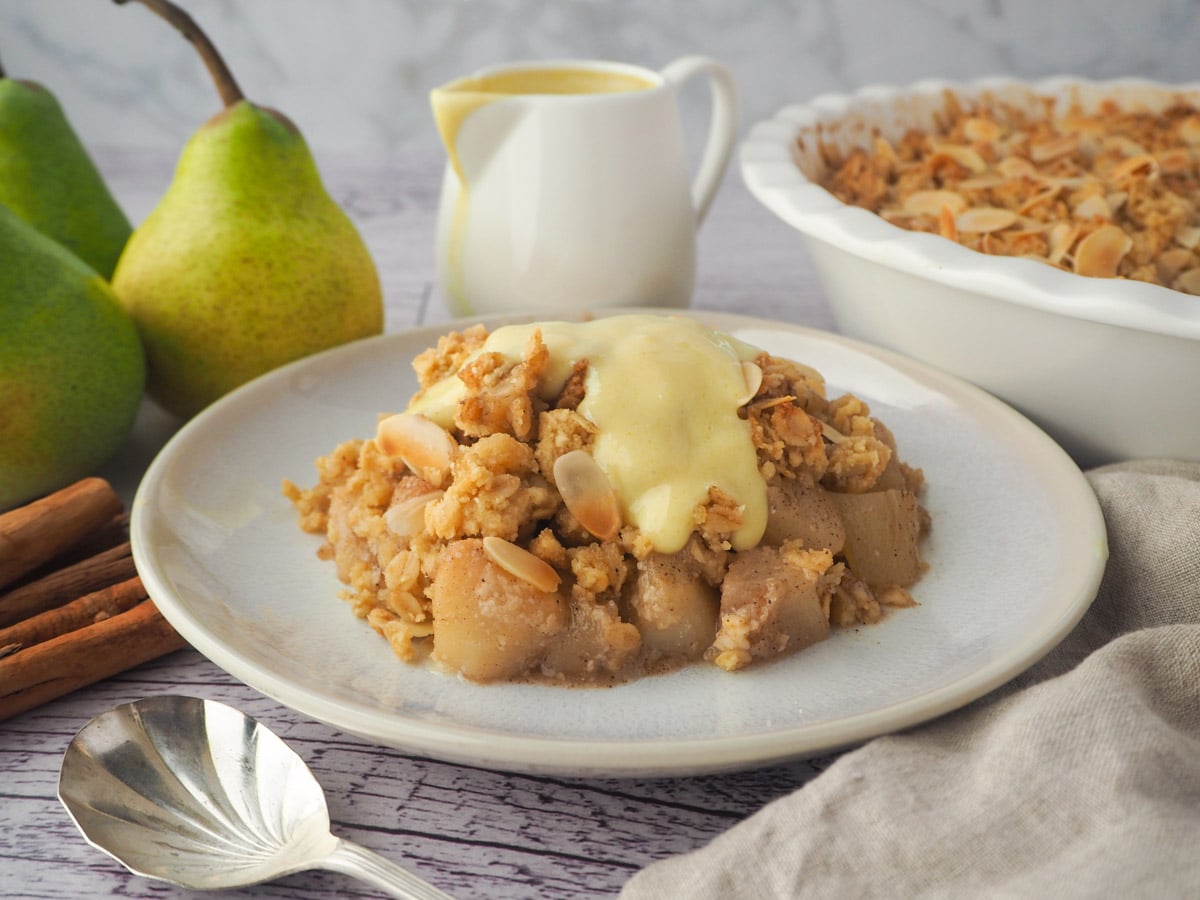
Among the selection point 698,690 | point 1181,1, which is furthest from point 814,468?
point 1181,1

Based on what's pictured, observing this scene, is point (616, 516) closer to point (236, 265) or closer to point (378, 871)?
point (378, 871)

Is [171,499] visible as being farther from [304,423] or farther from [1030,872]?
[1030,872]

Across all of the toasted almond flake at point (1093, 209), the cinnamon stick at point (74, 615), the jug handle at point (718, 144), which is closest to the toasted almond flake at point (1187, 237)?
the toasted almond flake at point (1093, 209)

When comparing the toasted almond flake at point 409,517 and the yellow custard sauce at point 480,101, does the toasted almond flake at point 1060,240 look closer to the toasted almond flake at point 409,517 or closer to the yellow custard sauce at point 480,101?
the yellow custard sauce at point 480,101

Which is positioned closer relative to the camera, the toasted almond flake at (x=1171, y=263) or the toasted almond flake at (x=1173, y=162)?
the toasted almond flake at (x=1171, y=263)

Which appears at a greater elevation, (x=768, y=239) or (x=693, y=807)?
(x=693, y=807)
